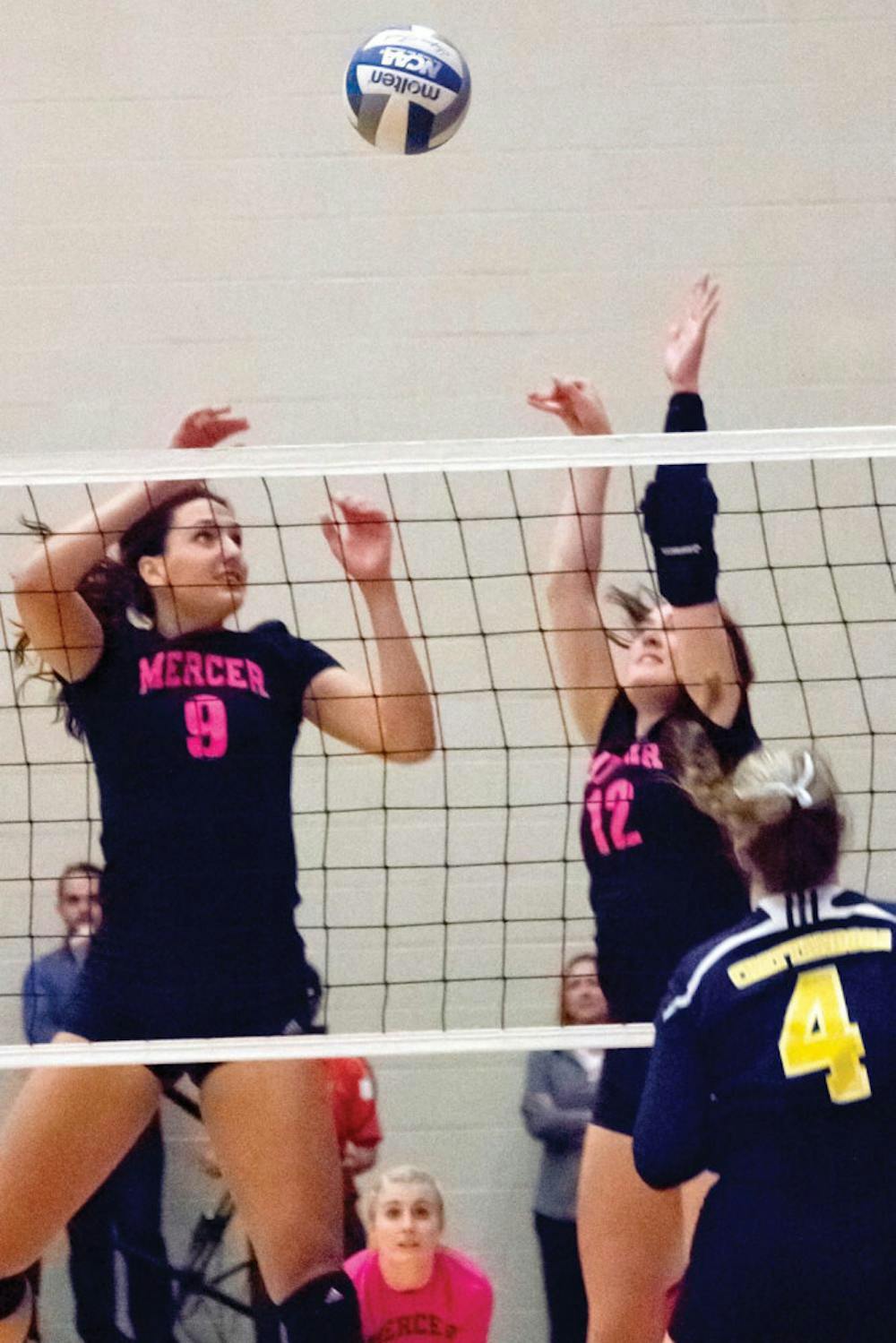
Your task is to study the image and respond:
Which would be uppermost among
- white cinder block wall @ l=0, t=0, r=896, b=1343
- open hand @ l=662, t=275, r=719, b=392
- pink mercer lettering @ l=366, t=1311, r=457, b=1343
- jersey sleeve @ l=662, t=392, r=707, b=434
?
white cinder block wall @ l=0, t=0, r=896, b=1343

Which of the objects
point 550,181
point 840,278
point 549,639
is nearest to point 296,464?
point 549,639

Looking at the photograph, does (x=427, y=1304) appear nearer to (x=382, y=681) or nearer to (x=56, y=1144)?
(x=56, y=1144)

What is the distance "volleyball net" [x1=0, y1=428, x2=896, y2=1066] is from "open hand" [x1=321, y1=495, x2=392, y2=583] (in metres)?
0.91

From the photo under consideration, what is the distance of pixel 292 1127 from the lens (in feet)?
11.2

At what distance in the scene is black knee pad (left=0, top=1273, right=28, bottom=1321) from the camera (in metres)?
3.52

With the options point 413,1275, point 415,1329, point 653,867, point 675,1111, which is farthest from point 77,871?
point 675,1111

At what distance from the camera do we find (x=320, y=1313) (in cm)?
335

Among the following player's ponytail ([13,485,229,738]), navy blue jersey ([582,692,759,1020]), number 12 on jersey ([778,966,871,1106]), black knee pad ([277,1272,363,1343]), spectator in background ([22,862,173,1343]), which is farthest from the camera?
spectator in background ([22,862,173,1343])

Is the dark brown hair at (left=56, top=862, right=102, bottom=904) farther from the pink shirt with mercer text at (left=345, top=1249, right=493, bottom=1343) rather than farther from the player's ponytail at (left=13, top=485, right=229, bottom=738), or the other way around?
the pink shirt with mercer text at (left=345, top=1249, right=493, bottom=1343)

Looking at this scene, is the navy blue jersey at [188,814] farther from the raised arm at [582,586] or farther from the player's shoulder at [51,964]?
the player's shoulder at [51,964]

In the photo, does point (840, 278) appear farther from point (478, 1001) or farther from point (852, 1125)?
point (852, 1125)

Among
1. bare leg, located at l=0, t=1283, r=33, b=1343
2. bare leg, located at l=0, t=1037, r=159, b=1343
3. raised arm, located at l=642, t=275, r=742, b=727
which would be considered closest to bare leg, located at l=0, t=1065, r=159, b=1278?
bare leg, located at l=0, t=1037, r=159, b=1343

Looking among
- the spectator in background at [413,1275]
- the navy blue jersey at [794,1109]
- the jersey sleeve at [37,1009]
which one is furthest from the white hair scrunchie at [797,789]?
the jersey sleeve at [37,1009]

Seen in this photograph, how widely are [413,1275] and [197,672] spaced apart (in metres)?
1.69
